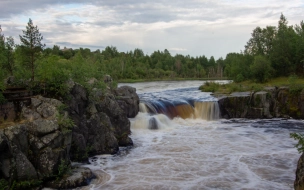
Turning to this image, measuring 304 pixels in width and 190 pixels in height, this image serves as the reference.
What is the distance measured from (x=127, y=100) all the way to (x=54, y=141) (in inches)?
469

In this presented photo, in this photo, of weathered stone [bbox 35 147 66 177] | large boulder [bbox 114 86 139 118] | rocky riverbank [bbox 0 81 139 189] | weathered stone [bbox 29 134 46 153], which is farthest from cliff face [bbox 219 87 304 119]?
weathered stone [bbox 29 134 46 153]

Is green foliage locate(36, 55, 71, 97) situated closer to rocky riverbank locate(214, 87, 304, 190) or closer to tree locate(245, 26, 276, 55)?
rocky riverbank locate(214, 87, 304, 190)

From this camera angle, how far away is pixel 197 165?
1469cm

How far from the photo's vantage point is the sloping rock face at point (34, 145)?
10.9 metres

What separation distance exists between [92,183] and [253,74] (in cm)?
3340

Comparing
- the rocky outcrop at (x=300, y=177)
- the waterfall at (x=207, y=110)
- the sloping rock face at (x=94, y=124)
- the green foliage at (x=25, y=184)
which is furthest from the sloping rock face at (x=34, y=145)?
the waterfall at (x=207, y=110)

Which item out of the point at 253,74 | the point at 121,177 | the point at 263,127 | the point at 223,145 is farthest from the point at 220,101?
the point at 121,177

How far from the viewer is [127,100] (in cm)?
2394

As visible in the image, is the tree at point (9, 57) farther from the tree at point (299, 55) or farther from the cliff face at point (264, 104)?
the tree at point (299, 55)

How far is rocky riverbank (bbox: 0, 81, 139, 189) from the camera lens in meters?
11.1

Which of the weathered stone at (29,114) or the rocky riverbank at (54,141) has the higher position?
the weathered stone at (29,114)

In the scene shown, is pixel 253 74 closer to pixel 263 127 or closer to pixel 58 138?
pixel 263 127

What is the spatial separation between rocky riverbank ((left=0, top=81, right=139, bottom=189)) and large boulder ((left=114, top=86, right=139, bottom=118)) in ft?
19.1

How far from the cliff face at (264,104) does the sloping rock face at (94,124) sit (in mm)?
13228
